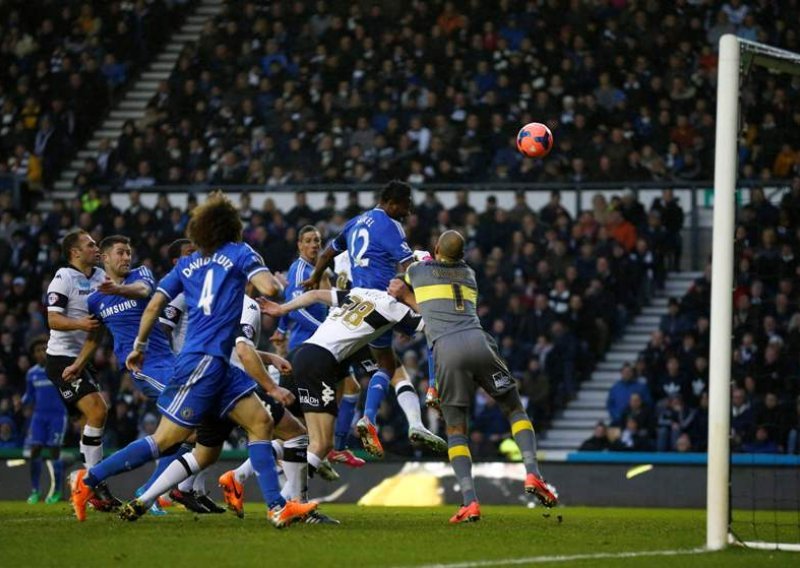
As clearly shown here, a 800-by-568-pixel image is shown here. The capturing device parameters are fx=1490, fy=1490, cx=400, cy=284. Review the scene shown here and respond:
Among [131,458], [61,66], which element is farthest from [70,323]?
[61,66]

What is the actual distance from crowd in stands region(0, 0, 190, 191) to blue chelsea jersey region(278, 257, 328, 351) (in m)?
13.8

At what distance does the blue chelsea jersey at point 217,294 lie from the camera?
33.0ft

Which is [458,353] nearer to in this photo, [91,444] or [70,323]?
[70,323]

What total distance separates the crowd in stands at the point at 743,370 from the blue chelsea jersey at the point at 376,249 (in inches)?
236

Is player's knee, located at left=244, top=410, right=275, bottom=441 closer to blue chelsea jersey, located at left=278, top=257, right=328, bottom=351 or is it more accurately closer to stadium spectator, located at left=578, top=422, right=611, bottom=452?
blue chelsea jersey, located at left=278, top=257, right=328, bottom=351

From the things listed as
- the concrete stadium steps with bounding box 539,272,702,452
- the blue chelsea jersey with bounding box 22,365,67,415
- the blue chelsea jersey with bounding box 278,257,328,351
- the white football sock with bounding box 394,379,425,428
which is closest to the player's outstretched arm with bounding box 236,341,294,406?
the white football sock with bounding box 394,379,425,428

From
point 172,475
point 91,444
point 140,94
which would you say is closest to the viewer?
point 172,475

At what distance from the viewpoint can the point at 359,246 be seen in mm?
13047

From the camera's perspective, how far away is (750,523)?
13.0m

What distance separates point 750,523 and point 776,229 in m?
5.96

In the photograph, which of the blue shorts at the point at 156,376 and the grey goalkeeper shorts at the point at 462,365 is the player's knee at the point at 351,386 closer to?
the blue shorts at the point at 156,376

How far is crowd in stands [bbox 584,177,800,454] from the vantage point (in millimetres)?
18562

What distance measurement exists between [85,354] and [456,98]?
13476 millimetres

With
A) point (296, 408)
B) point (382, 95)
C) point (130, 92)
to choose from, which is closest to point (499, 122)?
point (382, 95)
